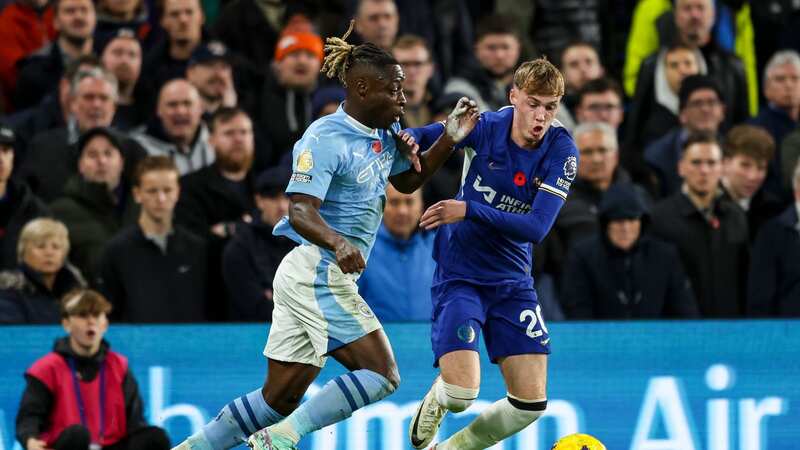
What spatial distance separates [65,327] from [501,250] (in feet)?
9.26

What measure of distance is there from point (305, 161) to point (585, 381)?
2940mm

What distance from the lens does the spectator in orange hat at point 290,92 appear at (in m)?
12.3

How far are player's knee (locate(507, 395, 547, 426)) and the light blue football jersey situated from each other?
1.11m

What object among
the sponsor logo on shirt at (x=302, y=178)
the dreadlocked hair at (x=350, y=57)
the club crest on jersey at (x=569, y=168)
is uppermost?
the dreadlocked hair at (x=350, y=57)

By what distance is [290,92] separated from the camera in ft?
40.7

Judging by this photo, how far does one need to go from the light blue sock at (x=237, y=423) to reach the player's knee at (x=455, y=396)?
0.82 meters

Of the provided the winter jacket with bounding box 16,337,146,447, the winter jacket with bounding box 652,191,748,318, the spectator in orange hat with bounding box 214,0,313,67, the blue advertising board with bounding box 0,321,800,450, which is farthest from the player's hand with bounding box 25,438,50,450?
the spectator in orange hat with bounding box 214,0,313,67

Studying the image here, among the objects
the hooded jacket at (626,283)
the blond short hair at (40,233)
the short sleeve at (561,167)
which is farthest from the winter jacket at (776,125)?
the blond short hair at (40,233)

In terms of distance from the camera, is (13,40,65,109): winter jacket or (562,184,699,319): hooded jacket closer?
(562,184,699,319): hooded jacket

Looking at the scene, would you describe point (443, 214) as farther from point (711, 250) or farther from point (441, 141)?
point (711, 250)

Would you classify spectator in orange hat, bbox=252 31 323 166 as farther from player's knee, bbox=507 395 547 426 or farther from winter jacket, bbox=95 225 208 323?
player's knee, bbox=507 395 547 426

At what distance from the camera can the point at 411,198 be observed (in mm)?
10570

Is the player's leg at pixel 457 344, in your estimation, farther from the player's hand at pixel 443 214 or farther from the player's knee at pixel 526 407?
the player's hand at pixel 443 214

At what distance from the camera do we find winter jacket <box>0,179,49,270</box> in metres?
11.0
